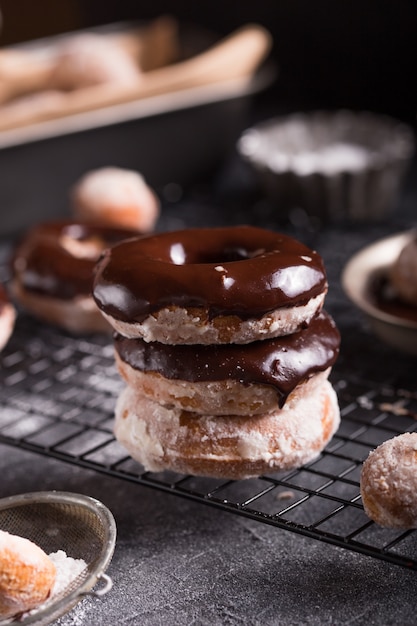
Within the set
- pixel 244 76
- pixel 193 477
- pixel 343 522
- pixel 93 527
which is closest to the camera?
pixel 93 527

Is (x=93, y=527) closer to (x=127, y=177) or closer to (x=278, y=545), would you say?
(x=278, y=545)

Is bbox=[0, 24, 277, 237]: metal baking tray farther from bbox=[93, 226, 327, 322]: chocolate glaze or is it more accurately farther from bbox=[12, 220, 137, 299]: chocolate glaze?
bbox=[93, 226, 327, 322]: chocolate glaze

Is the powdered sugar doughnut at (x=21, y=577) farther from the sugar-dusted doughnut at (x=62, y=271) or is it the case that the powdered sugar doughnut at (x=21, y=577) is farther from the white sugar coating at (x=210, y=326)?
the sugar-dusted doughnut at (x=62, y=271)

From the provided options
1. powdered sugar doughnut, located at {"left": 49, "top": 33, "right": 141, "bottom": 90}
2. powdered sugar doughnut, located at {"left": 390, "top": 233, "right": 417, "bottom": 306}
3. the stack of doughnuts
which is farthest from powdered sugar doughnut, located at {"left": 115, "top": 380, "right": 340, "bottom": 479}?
powdered sugar doughnut, located at {"left": 49, "top": 33, "right": 141, "bottom": 90}

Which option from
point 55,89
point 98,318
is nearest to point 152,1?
point 55,89

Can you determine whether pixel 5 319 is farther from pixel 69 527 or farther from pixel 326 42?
pixel 326 42

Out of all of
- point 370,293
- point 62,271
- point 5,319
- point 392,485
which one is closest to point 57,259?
point 62,271

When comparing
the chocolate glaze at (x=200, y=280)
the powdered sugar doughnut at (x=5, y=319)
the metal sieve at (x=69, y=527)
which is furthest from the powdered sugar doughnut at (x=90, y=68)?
the metal sieve at (x=69, y=527)
